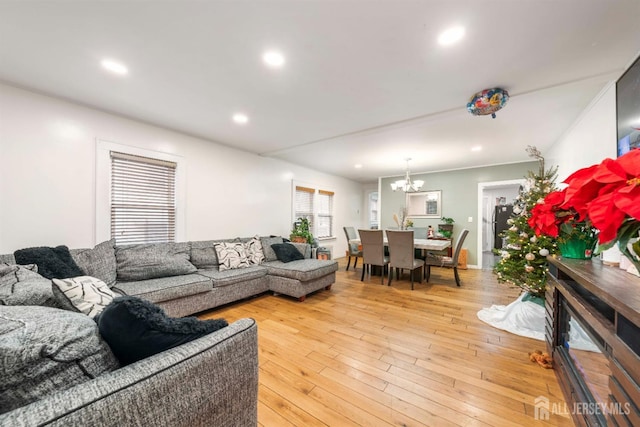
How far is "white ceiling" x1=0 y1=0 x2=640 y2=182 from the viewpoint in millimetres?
1497

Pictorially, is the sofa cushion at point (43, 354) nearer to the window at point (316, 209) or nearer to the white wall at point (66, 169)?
the white wall at point (66, 169)

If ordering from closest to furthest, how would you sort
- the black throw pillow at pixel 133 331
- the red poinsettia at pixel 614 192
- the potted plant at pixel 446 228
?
the red poinsettia at pixel 614 192, the black throw pillow at pixel 133 331, the potted plant at pixel 446 228

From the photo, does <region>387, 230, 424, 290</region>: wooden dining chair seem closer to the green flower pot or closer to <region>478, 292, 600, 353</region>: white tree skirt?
<region>478, 292, 600, 353</region>: white tree skirt

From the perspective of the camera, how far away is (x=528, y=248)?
240cm

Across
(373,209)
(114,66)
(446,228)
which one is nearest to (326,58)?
(114,66)

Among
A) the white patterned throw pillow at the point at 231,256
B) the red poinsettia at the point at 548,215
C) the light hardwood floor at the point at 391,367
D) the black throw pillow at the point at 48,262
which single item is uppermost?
the red poinsettia at the point at 548,215

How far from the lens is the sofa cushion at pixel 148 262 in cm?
270

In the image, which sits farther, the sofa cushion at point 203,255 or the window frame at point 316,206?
the window frame at point 316,206

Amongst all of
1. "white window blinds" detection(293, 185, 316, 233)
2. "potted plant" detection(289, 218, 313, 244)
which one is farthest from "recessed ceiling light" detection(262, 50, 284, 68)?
"white window blinds" detection(293, 185, 316, 233)

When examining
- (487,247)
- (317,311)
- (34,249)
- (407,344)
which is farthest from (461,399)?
(487,247)

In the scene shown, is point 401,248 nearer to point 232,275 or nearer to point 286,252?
point 286,252

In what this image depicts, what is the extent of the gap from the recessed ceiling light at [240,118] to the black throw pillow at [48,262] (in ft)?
7.33

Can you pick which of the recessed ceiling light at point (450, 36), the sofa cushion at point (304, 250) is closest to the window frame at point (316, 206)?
the sofa cushion at point (304, 250)

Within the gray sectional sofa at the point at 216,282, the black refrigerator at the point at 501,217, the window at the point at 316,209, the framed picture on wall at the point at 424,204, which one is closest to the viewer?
the gray sectional sofa at the point at 216,282
